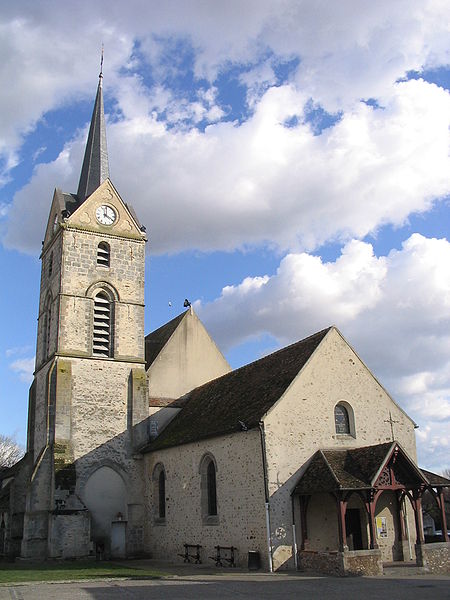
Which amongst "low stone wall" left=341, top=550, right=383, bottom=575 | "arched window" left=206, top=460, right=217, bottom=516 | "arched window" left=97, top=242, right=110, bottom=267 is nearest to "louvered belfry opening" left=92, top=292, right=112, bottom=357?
"arched window" left=97, top=242, right=110, bottom=267

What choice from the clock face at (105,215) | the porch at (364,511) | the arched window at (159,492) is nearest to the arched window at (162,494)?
the arched window at (159,492)

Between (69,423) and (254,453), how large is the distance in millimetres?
10217

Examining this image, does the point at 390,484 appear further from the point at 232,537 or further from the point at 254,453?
the point at 232,537

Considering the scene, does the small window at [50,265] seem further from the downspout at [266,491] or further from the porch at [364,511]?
the porch at [364,511]

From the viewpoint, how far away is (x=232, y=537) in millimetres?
21062

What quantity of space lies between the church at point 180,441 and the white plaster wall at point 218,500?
66 millimetres

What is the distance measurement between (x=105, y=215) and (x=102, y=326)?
602 centimetres

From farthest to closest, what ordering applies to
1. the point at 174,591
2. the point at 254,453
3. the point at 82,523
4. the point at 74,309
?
the point at 74,309
the point at 82,523
the point at 254,453
the point at 174,591

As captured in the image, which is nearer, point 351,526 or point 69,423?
point 351,526

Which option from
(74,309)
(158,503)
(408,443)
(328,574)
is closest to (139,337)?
(74,309)

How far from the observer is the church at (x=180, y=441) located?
64.7 feet

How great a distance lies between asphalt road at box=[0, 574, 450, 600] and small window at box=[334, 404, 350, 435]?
19.0ft

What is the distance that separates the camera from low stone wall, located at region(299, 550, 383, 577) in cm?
1761

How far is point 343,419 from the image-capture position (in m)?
22.2
